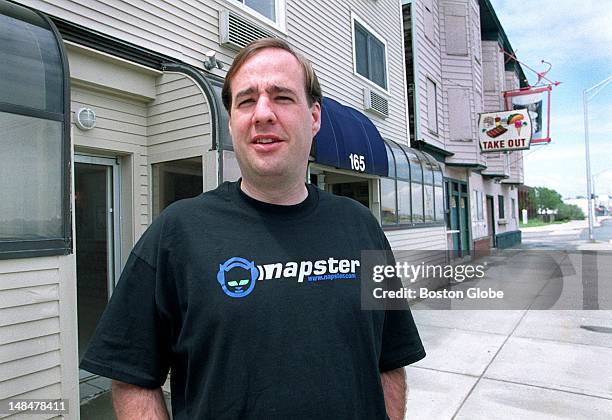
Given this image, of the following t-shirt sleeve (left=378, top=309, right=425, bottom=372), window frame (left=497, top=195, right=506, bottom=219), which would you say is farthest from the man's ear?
window frame (left=497, top=195, right=506, bottom=219)

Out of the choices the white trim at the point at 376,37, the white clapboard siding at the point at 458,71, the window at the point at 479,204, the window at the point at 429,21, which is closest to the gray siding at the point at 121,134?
the white trim at the point at 376,37

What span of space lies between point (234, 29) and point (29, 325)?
4.14m

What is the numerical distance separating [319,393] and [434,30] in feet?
47.6

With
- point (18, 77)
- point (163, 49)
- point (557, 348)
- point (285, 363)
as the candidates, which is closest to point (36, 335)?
point (18, 77)

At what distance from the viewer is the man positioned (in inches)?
48.9

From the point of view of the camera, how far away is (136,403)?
4.18 feet

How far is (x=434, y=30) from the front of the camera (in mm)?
13727

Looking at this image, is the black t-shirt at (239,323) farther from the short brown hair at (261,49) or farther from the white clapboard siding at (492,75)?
the white clapboard siding at (492,75)

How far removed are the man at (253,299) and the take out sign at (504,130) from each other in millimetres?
14861

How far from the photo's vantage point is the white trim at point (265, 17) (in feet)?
18.5

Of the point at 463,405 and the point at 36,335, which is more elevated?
A: the point at 36,335

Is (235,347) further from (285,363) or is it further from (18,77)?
(18,77)

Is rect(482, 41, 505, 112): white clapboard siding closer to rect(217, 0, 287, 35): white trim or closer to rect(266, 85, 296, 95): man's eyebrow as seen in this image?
rect(217, 0, 287, 35): white trim

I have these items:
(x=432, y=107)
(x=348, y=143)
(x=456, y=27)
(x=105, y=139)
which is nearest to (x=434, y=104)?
(x=432, y=107)
